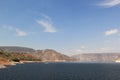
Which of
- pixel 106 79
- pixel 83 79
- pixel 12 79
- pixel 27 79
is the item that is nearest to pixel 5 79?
pixel 12 79

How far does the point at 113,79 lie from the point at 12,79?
156ft

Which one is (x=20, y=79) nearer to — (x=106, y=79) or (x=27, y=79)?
(x=27, y=79)

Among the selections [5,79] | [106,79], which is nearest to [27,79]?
[5,79]

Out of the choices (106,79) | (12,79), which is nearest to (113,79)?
(106,79)

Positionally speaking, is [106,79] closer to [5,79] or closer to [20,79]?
[20,79]

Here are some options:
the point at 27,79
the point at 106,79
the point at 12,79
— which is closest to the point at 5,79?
the point at 12,79

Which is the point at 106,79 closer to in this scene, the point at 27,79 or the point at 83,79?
the point at 83,79

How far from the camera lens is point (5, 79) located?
318 ft

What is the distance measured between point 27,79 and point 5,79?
988 centimetres

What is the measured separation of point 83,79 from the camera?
100 m

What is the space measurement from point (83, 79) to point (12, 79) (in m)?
33.0

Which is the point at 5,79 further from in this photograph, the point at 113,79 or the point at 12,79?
the point at 113,79

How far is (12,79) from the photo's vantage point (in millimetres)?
97688

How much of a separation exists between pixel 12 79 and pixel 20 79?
3608 mm
